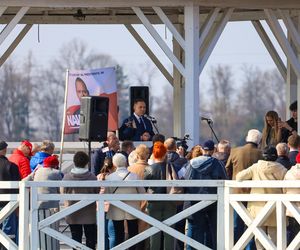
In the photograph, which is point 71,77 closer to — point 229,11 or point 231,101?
point 229,11

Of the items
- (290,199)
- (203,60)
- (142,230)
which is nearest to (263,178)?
(290,199)

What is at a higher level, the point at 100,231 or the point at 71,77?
the point at 71,77

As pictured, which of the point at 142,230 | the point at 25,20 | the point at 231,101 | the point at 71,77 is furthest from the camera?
the point at 231,101

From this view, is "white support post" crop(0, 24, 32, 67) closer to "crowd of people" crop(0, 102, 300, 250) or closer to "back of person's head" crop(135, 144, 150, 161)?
"crowd of people" crop(0, 102, 300, 250)

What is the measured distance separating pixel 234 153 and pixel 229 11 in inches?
251

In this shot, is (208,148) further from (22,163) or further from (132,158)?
(22,163)

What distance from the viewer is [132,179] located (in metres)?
20.9

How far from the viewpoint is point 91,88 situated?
27.6 metres

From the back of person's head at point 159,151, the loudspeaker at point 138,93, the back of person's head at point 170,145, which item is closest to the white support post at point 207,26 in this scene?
the loudspeaker at point 138,93

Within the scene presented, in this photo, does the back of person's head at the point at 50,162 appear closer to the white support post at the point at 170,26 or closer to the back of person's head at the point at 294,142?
the back of person's head at the point at 294,142

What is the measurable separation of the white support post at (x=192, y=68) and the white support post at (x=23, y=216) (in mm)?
6391

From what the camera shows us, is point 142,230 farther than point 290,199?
Yes

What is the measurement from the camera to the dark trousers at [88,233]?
21.2 metres

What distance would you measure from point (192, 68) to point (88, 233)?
6.52 meters
